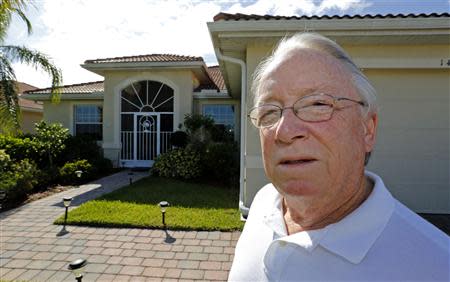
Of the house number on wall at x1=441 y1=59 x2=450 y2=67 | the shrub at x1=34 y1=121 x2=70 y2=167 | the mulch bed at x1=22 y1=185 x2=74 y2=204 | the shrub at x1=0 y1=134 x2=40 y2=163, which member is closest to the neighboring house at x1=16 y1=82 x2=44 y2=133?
the shrub at x1=0 y1=134 x2=40 y2=163

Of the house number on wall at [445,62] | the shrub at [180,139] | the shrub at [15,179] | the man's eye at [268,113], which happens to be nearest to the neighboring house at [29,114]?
the shrub at [15,179]

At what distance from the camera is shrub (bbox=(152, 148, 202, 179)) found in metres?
10.0

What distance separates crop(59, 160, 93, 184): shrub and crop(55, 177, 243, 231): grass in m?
2.63

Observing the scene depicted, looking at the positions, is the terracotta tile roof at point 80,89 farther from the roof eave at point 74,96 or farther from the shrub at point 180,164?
the shrub at point 180,164

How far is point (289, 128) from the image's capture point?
102 cm

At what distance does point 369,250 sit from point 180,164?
31.5ft

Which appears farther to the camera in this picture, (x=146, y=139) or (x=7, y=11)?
(x=146, y=139)

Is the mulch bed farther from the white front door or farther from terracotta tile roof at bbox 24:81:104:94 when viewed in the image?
terracotta tile roof at bbox 24:81:104:94

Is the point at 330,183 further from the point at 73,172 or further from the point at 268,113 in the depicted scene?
the point at 73,172

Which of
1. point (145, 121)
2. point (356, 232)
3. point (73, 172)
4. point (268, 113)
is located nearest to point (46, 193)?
point (73, 172)

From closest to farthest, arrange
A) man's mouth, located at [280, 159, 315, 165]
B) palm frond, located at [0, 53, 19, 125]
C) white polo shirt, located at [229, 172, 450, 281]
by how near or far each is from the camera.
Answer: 1. white polo shirt, located at [229, 172, 450, 281]
2. man's mouth, located at [280, 159, 315, 165]
3. palm frond, located at [0, 53, 19, 125]

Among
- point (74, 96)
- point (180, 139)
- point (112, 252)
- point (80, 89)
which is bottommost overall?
point (112, 252)

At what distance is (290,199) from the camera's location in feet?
3.51

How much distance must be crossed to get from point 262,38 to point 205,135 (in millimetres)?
6075
